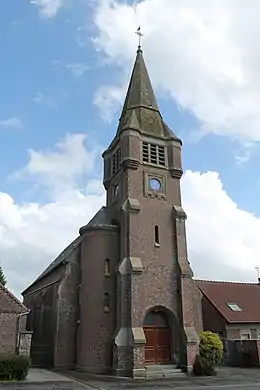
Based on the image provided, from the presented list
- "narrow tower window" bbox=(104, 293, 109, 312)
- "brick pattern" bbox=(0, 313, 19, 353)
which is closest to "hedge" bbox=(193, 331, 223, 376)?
"narrow tower window" bbox=(104, 293, 109, 312)

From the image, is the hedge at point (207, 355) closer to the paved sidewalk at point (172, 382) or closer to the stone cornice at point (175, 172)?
the paved sidewalk at point (172, 382)

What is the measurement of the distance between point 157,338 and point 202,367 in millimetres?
3364

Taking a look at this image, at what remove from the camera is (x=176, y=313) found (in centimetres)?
2656

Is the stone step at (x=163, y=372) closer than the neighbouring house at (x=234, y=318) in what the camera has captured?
Yes

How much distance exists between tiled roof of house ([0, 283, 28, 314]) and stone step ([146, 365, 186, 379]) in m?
8.70

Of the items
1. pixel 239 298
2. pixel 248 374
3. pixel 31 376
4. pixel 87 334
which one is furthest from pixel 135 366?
pixel 239 298

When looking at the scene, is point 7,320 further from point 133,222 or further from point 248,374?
point 248,374

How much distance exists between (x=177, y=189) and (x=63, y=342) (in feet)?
45.2

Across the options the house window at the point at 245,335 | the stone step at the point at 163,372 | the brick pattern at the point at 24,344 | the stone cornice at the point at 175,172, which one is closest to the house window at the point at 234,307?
the house window at the point at 245,335

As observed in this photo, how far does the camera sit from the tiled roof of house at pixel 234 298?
33600mm

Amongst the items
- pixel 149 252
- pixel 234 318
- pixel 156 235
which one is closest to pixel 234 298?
pixel 234 318

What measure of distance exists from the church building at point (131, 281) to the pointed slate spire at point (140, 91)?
1766 mm

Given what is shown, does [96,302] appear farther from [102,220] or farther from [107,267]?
[102,220]

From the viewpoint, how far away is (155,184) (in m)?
29.6
